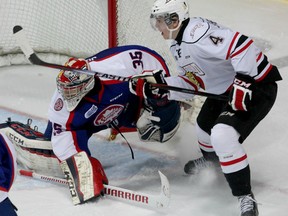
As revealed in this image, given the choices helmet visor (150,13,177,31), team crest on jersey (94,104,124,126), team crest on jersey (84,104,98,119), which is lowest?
team crest on jersey (94,104,124,126)

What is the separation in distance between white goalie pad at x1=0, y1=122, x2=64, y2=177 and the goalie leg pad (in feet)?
0.70

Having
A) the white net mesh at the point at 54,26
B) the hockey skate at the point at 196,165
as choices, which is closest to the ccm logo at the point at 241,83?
the hockey skate at the point at 196,165

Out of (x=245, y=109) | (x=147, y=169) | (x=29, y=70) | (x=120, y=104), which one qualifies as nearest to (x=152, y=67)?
(x=120, y=104)

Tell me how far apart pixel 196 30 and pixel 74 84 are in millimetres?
625

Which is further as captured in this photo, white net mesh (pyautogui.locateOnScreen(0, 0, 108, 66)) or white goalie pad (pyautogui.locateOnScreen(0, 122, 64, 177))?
white net mesh (pyautogui.locateOnScreen(0, 0, 108, 66))

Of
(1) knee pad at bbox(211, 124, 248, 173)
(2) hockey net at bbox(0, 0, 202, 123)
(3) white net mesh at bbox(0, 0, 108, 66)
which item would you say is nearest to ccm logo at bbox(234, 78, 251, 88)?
(1) knee pad at bbox(211, 124, 248, 173)

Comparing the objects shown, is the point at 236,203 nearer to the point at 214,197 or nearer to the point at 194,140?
the point at 214,197

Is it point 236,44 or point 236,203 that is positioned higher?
point 236,44

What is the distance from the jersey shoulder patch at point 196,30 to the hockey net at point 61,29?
1.17m

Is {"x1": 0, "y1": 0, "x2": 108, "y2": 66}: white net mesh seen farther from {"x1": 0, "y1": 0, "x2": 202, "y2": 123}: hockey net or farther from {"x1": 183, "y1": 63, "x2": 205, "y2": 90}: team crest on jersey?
{"x1": 183, "y1": 63, "x2": 205, "y2": 90}: team crest on jersey

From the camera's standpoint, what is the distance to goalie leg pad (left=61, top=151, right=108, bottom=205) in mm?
3391

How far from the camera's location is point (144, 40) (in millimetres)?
4371

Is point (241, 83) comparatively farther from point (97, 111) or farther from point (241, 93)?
point (97, 111)

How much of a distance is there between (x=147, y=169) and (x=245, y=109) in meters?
0.83
